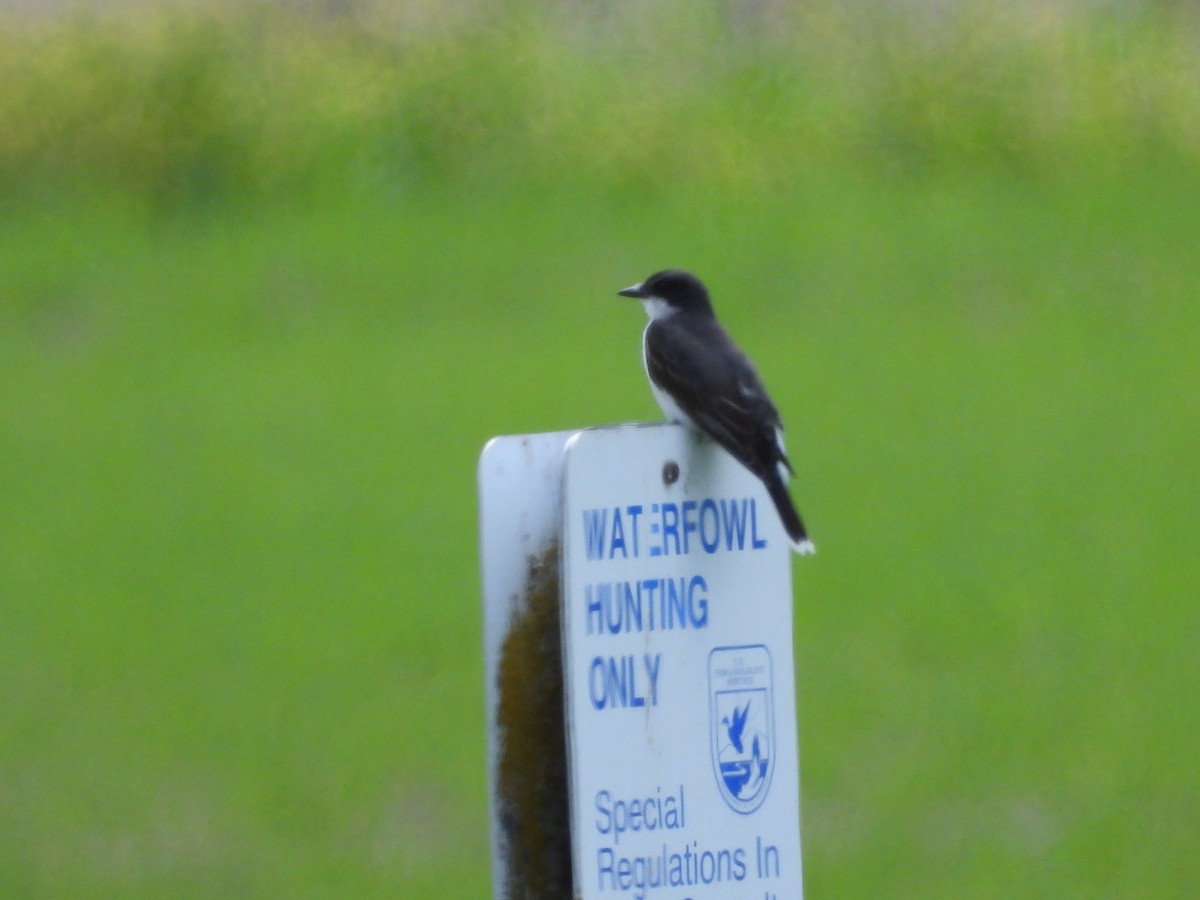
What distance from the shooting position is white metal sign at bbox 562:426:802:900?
9.73ft

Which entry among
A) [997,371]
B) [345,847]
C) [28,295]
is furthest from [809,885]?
[28,295]

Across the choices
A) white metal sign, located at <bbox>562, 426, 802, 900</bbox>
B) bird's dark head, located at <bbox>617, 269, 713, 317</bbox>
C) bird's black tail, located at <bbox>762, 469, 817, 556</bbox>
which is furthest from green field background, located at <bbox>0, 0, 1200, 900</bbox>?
white metal sign, located at <bbox>562, 426, 802, 900</bbox>

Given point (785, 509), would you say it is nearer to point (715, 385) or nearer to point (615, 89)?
point (715, 385)

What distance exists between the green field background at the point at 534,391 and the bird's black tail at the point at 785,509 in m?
4.10

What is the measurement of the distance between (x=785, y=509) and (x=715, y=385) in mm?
1230

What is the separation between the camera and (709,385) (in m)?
4.57

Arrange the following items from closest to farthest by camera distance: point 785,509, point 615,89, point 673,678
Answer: point 673,678 → point 785,509 → point 615,89

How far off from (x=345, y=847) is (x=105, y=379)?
7.98m

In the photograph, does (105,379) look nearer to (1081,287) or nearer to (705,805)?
(1081,287)

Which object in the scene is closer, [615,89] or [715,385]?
[715,385]

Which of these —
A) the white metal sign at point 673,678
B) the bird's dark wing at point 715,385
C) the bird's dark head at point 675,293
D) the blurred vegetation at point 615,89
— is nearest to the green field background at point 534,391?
the blurred vegetation at point 615,89

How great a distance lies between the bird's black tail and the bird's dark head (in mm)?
1795

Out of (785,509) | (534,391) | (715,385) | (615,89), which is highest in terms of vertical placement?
(615,89)

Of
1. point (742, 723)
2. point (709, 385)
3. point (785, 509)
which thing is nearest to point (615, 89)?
point (709, 385)
